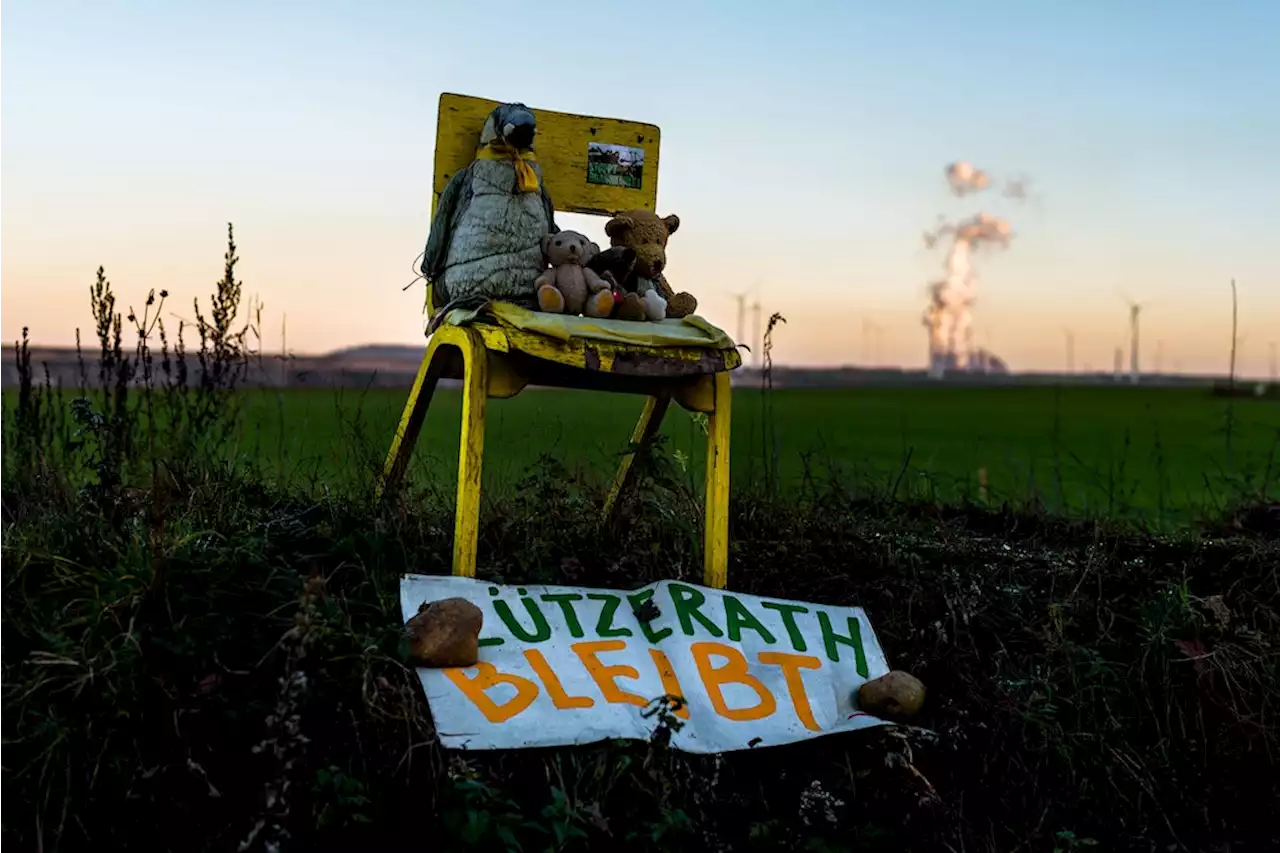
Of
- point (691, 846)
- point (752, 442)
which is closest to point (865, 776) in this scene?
point (691, 846)

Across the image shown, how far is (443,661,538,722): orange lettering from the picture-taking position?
2850 mm

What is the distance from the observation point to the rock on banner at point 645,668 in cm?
286

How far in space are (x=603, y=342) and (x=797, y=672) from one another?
104cm

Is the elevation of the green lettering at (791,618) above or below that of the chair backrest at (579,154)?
below

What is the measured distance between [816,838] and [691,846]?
0.90 ft

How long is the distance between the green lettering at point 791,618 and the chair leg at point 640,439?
75 centimetres

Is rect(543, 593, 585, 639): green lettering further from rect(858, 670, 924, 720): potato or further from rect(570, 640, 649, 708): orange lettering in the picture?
rect(858, 670, 924, 720): potato

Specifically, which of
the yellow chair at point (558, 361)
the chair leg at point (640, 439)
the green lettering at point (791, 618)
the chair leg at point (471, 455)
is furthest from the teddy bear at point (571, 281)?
the green lettering at point (791, 618)

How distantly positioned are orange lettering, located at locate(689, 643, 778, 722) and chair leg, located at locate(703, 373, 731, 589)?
0.36 meters

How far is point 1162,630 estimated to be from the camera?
346 centimetres

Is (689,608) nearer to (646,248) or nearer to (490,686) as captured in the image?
(490,686)

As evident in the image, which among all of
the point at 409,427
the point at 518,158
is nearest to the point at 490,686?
the point at 409,427

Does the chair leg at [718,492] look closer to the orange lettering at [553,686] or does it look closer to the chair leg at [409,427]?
the orange lettering at [553,686]

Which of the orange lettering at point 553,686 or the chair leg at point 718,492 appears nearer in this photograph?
the orange lettering at point 553,686
